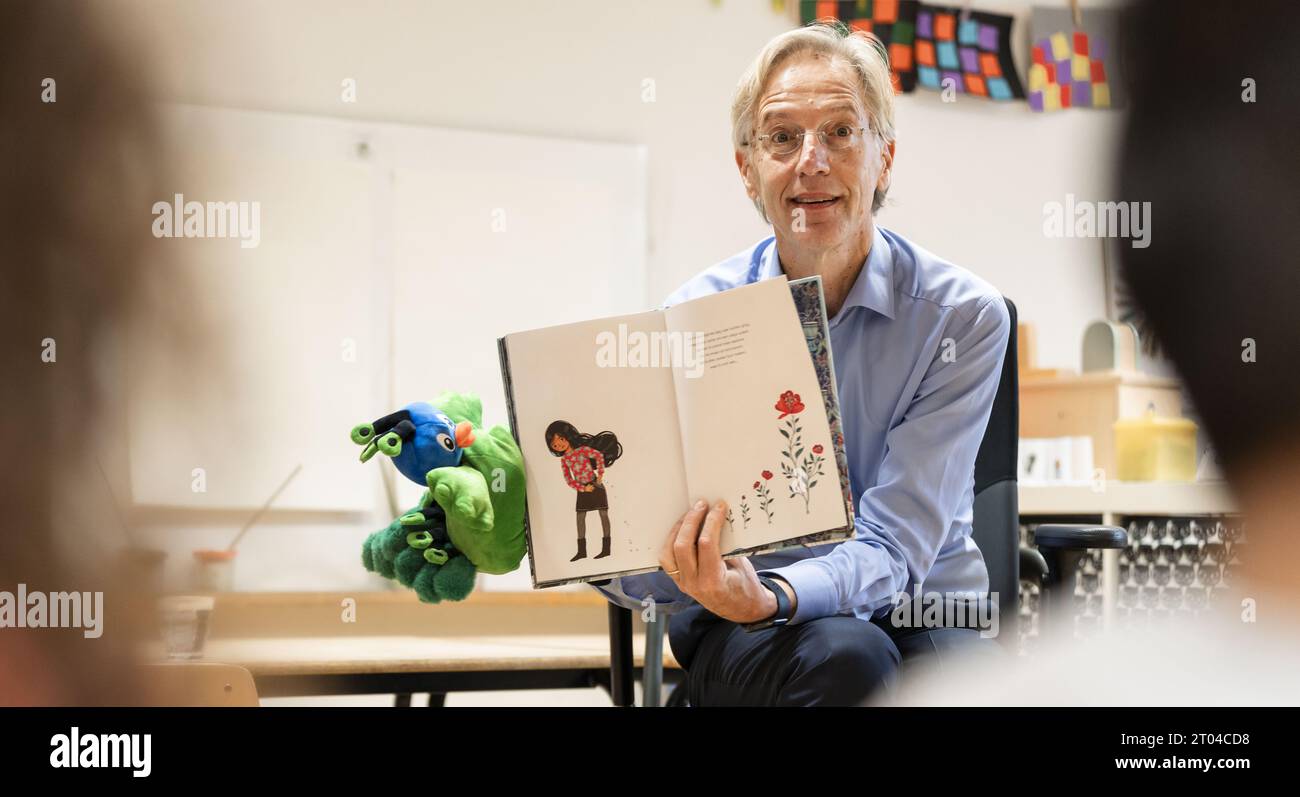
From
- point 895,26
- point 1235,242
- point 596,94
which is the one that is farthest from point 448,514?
point 895,26

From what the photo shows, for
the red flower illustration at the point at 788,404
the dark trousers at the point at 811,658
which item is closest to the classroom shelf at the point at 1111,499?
the dark trousers at the point at 811,658

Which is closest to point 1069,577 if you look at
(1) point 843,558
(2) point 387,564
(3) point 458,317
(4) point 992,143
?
(1) point 843,558

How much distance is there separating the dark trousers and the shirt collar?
34 centimetres

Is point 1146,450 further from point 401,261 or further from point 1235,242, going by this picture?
point 1235,242

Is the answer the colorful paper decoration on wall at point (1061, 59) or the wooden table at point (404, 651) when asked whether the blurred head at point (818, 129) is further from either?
the colorful paper decoration on wall at point (1061, 59)

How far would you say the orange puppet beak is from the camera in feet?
2.85

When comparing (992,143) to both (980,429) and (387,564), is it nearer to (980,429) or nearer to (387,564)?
(980,429)

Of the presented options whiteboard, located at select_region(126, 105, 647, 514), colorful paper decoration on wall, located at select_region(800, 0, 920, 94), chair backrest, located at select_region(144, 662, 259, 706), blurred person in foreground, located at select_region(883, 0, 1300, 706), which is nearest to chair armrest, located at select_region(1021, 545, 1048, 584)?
chair backrest, located at select_region(144, 662, 259, 706)

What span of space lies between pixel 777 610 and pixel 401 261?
64.1 inches

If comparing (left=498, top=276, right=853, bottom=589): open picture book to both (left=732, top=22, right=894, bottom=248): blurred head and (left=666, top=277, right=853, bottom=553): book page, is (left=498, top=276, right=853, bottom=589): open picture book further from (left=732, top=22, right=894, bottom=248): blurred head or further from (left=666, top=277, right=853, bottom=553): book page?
(left=732, top=22, right=894, bottom=248): blurred head

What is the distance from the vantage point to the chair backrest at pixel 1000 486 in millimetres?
1248

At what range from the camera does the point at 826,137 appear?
113 centimetres

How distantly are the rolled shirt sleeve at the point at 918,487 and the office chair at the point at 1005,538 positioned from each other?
12 cm

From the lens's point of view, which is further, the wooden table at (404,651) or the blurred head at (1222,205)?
the wooden table at (404,651)
